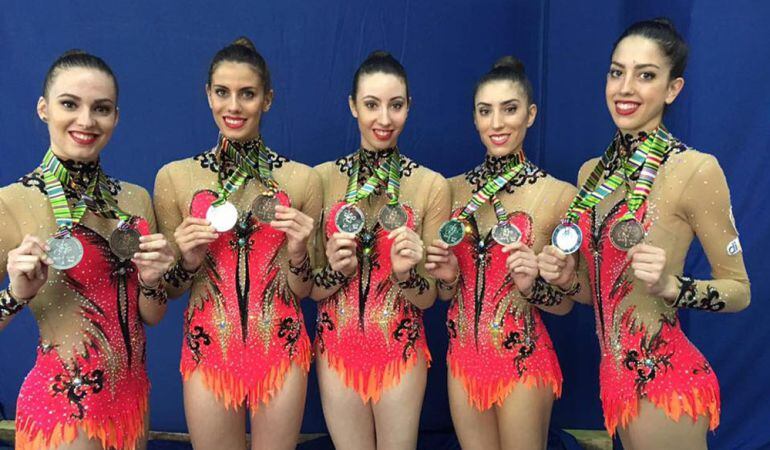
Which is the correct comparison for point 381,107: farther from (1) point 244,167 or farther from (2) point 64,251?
(2) point 64,251

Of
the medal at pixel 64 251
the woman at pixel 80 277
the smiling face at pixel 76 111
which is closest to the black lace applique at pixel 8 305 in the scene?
the woman at pixel 80 277

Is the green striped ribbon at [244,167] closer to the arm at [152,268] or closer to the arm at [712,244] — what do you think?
the arm at [152,268]

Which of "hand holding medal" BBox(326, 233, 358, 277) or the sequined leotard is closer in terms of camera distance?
the sequined leotard

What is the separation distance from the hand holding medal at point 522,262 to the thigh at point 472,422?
1.94ft

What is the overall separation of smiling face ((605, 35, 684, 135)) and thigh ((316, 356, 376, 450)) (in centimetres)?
162

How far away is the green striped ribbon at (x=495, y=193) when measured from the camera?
2.89 meters

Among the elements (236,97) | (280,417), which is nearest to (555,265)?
(280,417)

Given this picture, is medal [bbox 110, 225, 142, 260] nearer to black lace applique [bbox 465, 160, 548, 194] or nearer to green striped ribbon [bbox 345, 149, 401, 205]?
green striped ribbon [bbox 345, 149, 401, 205]

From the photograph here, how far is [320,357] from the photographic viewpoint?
2961 mm

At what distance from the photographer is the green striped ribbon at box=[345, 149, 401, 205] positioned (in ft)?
9.53

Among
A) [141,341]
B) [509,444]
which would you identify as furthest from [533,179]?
[141,341]

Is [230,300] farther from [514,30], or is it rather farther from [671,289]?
[514,30]

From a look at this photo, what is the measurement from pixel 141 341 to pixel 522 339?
1597mm

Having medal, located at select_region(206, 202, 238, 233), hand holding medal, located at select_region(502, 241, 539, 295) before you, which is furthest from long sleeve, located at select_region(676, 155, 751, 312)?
medal, located at select_region(206, 202, 238, 233)
